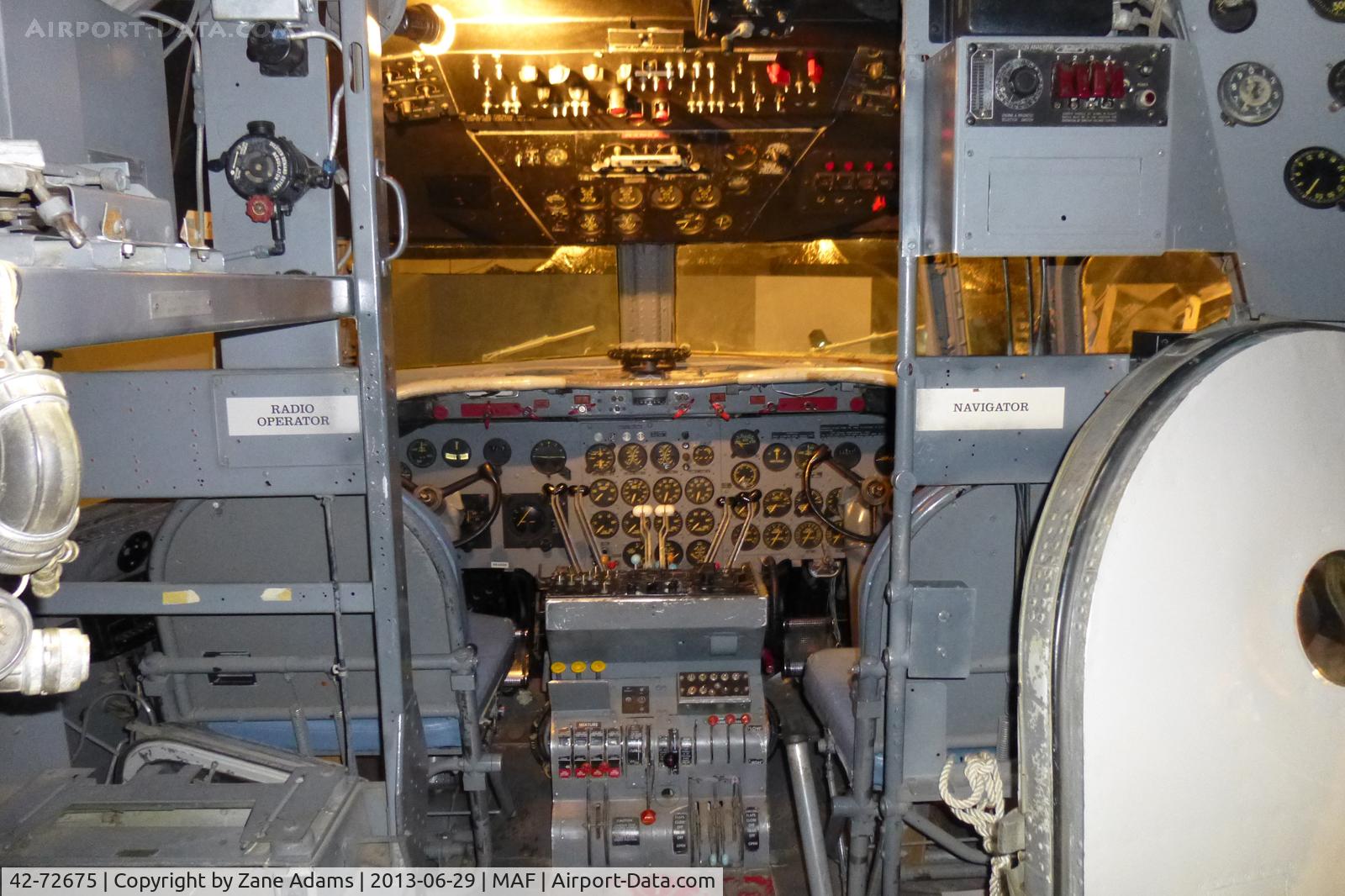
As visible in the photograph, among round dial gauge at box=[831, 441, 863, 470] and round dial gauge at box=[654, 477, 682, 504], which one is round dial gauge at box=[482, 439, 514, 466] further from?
round dial gauge at box=[831, 441, 863, 470]

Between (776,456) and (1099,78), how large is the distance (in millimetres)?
2959

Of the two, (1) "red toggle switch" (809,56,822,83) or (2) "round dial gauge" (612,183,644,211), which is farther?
(2) "round dial gauge" (612,183,644,211)

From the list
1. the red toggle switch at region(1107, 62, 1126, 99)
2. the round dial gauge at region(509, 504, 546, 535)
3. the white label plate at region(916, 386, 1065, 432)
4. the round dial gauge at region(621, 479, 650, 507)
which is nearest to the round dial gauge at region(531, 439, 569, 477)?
the round dial gauge at region(509, 504, 546, 535)

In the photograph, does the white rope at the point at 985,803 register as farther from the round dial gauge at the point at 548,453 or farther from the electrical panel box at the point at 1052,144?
the round dial gauge at the point at 548,453

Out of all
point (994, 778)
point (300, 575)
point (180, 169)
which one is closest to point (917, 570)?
point (994, 778)

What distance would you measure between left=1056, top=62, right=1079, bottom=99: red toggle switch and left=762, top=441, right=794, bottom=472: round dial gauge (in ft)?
9.58

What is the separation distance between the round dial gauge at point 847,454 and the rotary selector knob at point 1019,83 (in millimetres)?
2914

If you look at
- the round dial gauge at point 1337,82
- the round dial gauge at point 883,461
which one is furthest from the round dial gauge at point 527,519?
the round dial gauge at point 1337,82

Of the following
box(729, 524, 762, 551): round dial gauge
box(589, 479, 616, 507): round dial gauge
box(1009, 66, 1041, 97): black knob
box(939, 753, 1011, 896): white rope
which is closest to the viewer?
box(939, 753, 1011, 896): white rope

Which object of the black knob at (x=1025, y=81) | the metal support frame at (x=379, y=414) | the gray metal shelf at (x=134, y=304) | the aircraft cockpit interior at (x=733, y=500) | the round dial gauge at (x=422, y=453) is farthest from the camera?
the round dial gauge at (x=422, y=453)

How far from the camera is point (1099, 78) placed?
1.92m

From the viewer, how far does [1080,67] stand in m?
1.92

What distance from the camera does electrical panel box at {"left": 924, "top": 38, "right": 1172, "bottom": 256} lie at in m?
1.91

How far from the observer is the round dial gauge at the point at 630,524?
4.80 meters
